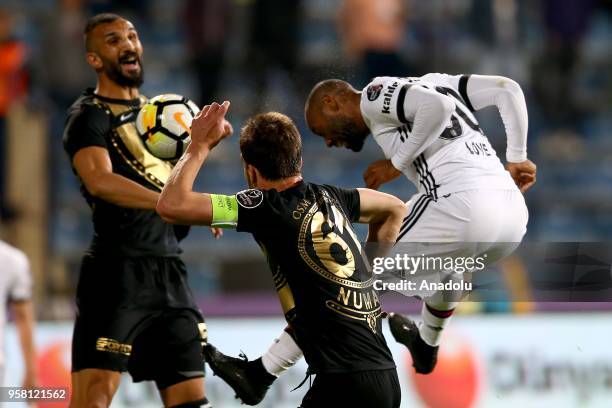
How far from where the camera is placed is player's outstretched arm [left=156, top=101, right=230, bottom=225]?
443 centimetres

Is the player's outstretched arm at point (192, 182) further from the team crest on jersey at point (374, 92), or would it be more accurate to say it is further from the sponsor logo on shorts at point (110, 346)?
the sponsor logo on shorts at point (110, 346)

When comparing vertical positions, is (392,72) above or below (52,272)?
above

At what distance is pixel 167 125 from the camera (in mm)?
5473

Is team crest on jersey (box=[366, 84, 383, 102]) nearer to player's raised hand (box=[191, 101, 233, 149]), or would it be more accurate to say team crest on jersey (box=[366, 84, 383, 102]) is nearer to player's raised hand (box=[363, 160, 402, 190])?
player's raised hand (box=[363, 160, 402, 190])

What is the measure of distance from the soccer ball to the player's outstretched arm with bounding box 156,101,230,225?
0.92m

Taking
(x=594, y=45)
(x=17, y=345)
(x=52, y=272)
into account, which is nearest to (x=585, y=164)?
(x=594, y=45)

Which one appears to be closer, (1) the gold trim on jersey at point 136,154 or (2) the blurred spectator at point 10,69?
(1) the gold trim on jersey at point 136,154

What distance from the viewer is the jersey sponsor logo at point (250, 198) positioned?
177 inches

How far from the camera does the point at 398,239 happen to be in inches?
207

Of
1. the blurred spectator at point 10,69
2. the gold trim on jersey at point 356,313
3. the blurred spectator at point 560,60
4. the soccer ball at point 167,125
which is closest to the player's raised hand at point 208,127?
the gold trim on jersey at point 356,313

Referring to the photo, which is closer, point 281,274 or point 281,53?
point 281,274

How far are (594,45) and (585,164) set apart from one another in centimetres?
173

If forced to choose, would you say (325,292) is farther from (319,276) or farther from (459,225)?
(459,225)

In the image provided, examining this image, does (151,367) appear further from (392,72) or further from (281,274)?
(392,72)
